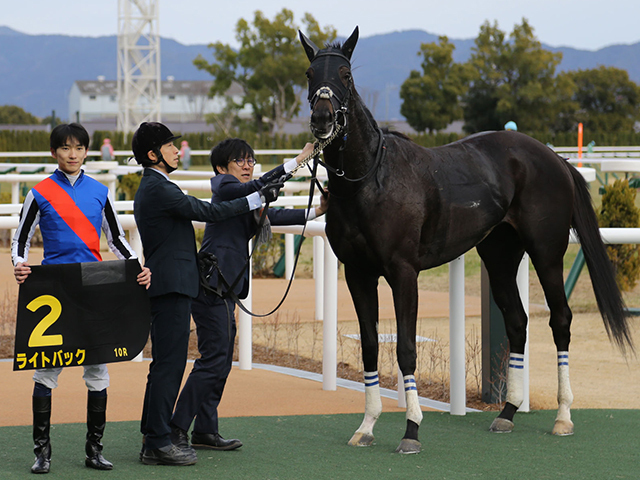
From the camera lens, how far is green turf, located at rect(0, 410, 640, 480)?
11.1ft

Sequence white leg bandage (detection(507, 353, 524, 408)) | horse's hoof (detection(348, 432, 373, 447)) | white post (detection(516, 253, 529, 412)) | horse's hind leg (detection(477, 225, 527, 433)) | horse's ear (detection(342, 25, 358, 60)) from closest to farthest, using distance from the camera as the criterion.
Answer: horse's ear (detection(342, 25, 358, 60))
horse's hoof (detection(348, 432, 373, 447))
white leg bandage (detection(507, 353, 524, 408))
horse's hind leg (detection(477, 225, 527, 433))
white post (detection(516, 253, 529, 412))

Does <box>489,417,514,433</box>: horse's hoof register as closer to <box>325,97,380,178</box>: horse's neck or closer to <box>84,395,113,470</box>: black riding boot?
<box>325,97,380,178</box>: horse's neck

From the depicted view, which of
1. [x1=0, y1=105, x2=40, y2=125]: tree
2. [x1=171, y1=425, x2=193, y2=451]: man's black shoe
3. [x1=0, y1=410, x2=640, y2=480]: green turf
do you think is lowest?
[x1=0, y1=410, x2=640, y2=480]: green turf

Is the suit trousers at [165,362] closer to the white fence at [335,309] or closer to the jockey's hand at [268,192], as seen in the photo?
the jockey's hand at [268,192]

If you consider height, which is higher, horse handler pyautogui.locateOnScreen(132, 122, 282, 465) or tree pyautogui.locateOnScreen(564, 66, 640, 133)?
tree pyautogui.locateOnScreen(564, 66, 640, 133)

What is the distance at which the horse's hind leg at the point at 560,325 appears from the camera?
4.06m

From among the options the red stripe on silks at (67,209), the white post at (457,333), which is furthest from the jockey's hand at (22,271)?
the white post at (457,333)

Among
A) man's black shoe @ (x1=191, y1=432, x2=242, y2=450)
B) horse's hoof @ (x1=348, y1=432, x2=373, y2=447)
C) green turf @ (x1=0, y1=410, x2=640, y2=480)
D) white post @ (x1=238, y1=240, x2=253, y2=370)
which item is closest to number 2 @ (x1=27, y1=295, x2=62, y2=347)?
green turf @ (x1=0, y1=410, x2=640, y2=480)

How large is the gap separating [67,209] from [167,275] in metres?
0.47

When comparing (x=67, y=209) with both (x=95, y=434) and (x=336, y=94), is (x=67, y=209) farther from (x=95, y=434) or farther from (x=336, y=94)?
(x=336, y=94)

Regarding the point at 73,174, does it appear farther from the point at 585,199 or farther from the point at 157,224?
the point at 585,199

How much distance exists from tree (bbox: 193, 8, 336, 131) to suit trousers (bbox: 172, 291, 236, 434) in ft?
183

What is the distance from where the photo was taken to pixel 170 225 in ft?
11.5

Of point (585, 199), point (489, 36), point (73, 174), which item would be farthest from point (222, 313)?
point (489, 36)
